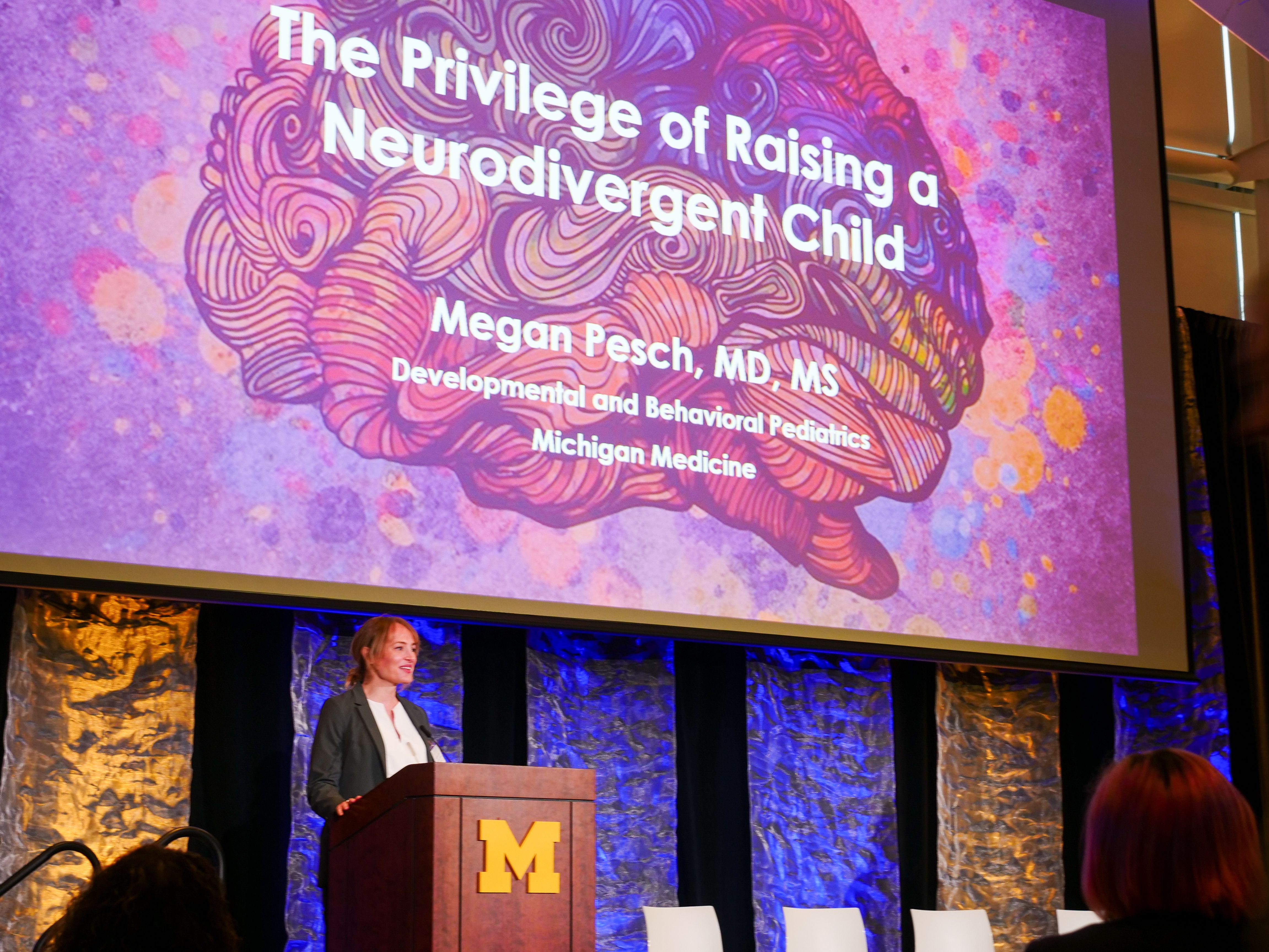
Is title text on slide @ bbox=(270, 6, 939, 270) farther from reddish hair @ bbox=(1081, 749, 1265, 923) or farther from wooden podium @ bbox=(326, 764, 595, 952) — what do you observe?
reddish hair @ bbox=(1081, 749, 1265, 923)

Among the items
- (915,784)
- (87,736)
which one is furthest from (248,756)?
(915,784)

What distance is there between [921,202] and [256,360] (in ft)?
8.97

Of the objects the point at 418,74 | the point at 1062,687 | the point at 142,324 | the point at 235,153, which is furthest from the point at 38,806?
the point at 1062,687

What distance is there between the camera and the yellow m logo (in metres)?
3.26

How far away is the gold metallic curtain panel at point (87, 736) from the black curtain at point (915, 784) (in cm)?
290

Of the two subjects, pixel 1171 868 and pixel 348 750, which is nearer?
pixel 1171 868

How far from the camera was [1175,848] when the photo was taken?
59.6 inches

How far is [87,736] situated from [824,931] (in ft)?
8.27

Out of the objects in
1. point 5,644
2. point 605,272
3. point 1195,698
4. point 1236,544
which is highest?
point 605,272

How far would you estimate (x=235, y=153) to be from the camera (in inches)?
179

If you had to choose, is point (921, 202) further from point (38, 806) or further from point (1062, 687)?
point (38, 806)

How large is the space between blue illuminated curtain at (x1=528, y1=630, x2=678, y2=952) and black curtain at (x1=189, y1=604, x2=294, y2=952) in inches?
35.8

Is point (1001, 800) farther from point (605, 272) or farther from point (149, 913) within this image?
point (149, 913)

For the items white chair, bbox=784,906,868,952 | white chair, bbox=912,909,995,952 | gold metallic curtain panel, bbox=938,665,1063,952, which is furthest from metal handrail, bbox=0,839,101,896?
gold metallic curtain panel, bbox=938,665,1063,952
